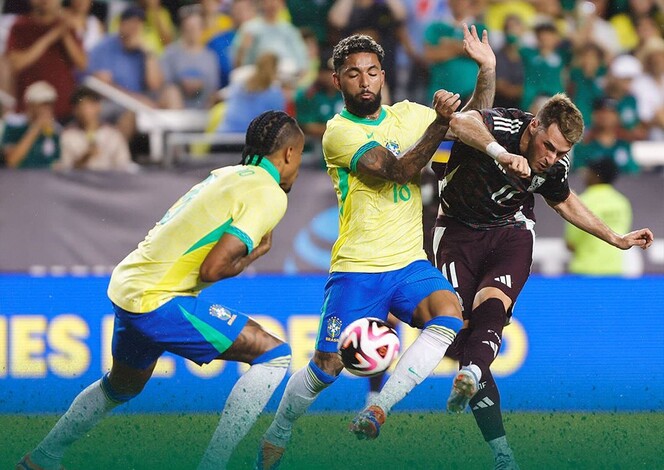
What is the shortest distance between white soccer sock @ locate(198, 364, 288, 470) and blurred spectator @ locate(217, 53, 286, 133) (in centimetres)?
582

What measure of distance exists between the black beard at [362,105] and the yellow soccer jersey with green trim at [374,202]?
43 millimetres

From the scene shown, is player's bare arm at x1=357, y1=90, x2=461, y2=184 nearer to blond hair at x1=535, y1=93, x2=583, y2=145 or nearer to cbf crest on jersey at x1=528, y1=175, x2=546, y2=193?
blond hair at x1=535, y1=93, x2=583, y2=145

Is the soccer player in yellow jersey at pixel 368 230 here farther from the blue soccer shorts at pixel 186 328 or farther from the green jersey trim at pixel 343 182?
the blue soccer shorts at pixel 186 328

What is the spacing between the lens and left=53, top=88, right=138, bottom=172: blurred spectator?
12.1 m

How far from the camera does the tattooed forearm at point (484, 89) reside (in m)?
7.70

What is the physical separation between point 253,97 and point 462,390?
6.41 meters

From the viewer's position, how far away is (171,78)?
13.0 m

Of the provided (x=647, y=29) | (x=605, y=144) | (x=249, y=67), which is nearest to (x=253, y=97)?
(x=249, y=67)

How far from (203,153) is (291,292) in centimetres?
209

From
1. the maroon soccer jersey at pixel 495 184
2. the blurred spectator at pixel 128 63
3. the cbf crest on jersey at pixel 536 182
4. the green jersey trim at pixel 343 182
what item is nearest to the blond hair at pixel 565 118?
the maroon soccer jersey at pixel 495 184

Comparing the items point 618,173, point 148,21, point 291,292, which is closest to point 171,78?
point 148,21

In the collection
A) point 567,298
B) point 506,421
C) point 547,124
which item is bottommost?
point 506,421

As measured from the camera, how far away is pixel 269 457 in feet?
24.5

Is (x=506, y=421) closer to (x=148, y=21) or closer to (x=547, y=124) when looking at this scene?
(x=547, y=124)
